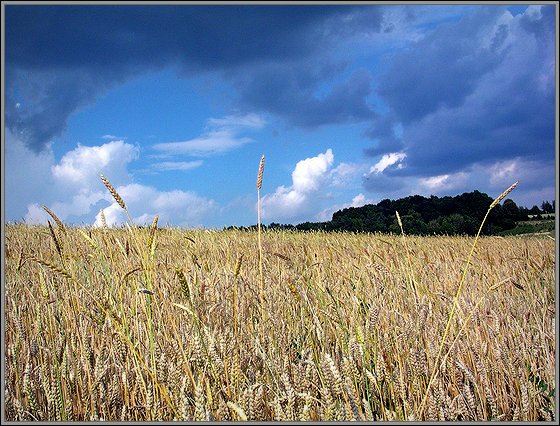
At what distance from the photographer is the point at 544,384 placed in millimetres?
1888

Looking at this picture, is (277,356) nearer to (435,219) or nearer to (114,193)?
(114,193)

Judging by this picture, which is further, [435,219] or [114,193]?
[435,219]

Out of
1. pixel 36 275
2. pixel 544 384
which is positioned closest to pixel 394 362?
pixel 544 384

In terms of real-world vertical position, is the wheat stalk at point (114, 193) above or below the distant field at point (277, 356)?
above

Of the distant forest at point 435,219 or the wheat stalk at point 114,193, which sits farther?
the distant forest at point 435,219

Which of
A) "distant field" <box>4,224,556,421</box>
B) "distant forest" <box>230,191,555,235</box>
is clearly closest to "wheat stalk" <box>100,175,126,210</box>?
"distant field" <box>4,224,556,421</box>

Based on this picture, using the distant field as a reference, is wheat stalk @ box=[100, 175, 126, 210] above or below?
above

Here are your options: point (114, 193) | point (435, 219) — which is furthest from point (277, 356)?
point (435, 219)

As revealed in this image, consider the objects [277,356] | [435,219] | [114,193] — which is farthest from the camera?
[435,219]

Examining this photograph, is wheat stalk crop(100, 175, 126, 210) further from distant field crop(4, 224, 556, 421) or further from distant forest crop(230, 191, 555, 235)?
distant forest crop(230, 191, 555, 235)

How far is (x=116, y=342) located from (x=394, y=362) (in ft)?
3.73

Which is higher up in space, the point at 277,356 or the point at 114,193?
the point at 114,193

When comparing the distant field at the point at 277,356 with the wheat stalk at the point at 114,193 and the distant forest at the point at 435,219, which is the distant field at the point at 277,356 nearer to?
the wheat stalk at the point at 114,193

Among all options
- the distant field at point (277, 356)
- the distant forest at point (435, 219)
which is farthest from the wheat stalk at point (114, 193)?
the distant forest at point (435, 219)
